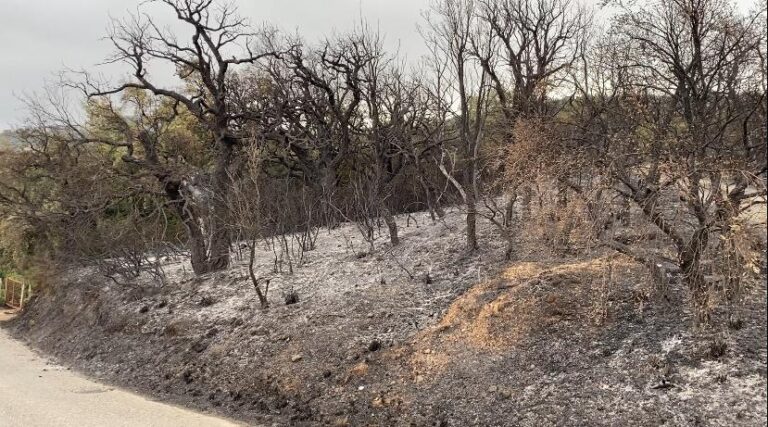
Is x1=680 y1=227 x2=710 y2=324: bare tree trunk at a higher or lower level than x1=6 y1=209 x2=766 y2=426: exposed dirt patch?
higher

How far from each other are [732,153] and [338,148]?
18.4 m

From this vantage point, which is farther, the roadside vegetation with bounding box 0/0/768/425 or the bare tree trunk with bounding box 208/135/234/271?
the bare tree trunk with bounding box 208/135/234/271

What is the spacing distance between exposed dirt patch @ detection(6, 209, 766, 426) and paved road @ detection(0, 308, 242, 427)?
54 cm

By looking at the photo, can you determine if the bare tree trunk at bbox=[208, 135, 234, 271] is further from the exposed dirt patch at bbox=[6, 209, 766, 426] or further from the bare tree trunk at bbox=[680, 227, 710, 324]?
the bare tree trunk at bbox=[680, 227, 710, 324]

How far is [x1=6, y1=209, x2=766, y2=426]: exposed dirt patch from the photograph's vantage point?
23.5 feet

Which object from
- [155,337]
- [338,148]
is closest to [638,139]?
[155,337]

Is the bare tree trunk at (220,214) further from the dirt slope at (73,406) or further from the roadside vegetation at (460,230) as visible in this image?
the dirt slope at (73,406)

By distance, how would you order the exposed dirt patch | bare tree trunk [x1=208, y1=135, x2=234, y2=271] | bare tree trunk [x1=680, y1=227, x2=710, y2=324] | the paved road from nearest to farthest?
bare tree trunk [x1=680, y1=227, x2=710, y2=324] → the exposed dirt patch → the paved road → bare tree trunk [x1=208, y1=135, x2=234, y2=271]

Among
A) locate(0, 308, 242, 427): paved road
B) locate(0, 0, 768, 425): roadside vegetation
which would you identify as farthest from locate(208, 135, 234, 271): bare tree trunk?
locate(0, 308, 242, 427): paved road

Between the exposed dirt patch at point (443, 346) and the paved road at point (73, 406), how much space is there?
54 cm

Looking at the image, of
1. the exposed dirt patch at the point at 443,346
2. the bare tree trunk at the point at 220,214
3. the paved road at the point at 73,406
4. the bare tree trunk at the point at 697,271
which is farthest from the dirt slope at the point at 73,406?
the bare tree trunk at the point at 697,271

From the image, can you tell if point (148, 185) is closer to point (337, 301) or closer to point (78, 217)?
point (78, 217)

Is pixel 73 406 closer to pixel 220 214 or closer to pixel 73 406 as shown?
pixel 73 406

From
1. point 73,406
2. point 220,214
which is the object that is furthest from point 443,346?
point 220,214
